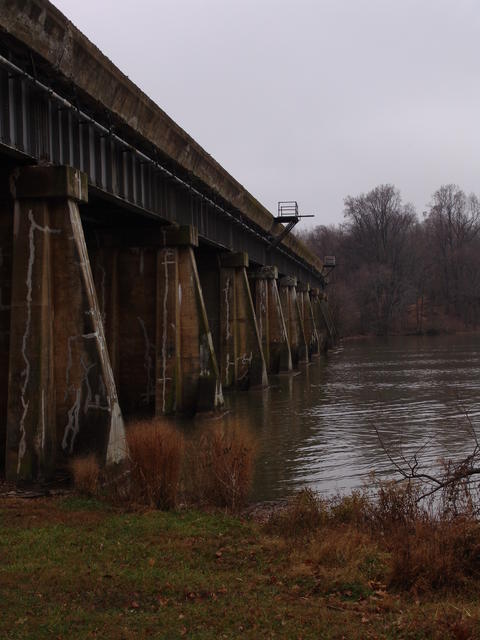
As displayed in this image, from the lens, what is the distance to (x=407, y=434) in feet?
55.9

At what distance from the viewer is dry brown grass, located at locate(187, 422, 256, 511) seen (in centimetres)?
971

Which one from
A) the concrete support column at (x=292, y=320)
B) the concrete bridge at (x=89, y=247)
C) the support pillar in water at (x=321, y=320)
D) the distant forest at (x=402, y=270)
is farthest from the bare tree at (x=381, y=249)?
the concrete bridge at (x=89, y=247)

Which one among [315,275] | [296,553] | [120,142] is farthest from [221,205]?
[315,275]

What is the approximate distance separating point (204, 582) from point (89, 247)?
13.7m

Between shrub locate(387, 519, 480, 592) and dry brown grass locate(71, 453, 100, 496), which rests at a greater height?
dry brown grass locate(71, 453, 100, 496)

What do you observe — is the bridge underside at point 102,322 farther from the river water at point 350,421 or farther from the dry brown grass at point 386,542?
the dry brown grass at point 386,542

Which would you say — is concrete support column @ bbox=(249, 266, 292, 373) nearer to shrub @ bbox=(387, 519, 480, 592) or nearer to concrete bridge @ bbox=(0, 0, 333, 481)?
concrete bridge @ bbox=(0, 0, 333, 481)

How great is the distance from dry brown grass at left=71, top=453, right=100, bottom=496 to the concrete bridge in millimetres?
785

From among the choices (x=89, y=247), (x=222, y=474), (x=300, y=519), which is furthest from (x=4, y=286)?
(x=89, y=247)

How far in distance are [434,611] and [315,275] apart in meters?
56.0

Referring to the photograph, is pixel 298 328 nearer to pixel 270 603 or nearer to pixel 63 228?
pixel 63 228

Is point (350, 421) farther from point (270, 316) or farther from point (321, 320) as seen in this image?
point (321, 320)

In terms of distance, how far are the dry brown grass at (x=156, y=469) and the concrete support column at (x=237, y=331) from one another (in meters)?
16.9

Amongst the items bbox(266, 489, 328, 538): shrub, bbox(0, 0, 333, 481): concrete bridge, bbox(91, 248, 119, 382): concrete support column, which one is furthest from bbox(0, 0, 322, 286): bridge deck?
bbox(266, 489, 328, 538): shrub
